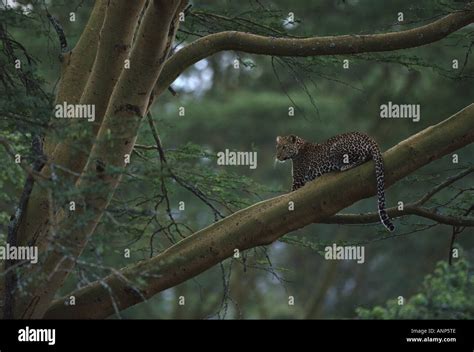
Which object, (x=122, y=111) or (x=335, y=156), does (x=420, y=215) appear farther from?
(x=122, y=111)

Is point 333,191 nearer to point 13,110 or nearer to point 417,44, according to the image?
point 417,44

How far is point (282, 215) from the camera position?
8.64 metres

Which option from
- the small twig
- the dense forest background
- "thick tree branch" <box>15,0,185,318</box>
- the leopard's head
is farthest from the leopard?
the dense forest background

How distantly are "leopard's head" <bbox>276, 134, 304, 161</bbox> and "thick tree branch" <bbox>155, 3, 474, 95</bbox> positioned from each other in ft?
6.04

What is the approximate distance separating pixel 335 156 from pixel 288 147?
1289 millimetres

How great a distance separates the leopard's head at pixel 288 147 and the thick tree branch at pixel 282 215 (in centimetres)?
212

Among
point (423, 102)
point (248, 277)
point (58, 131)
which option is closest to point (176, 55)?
point (58, 131)

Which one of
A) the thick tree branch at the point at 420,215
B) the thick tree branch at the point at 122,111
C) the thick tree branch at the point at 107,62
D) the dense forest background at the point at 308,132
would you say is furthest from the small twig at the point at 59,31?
the dense forest background at the point at 308,132

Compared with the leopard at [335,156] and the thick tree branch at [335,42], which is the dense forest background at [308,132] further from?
the thick tree branch at [335,42]

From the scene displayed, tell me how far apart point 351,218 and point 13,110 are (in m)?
3.15

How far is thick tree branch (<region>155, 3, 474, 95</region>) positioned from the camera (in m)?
9.02

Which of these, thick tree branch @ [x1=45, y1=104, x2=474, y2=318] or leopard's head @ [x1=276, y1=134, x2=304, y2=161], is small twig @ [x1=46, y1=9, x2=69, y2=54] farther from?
leopard's head @ [x1=276, y1=134, x2=304, y2=161]

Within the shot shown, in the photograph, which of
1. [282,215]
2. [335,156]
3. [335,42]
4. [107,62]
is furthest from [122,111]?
[335,156]

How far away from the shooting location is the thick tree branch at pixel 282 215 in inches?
336
